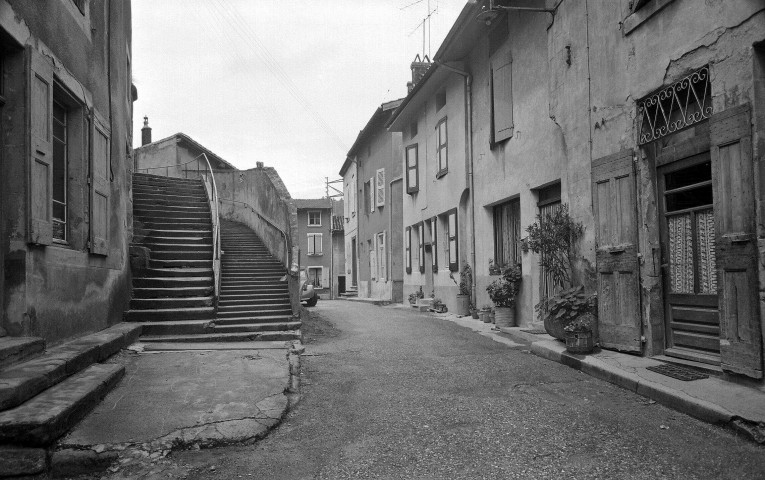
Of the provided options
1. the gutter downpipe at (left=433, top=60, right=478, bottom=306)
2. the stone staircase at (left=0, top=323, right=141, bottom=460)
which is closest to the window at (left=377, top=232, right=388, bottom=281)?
the gutter downpipe at (left=433, top=60, right=478, bottom=306)

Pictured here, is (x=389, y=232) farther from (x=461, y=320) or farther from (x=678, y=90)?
(x=678, y=90)

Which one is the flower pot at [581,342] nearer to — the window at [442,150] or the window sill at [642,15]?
the window sill at [642,15]

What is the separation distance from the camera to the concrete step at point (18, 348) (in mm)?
4362

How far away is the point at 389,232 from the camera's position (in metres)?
21.1

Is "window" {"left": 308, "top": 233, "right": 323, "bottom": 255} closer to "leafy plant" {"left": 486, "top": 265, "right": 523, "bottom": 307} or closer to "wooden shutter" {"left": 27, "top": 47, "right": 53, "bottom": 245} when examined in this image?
→ "leafy plant" {"left": 486, "top": 265, "right": 523, "bottom": 307}

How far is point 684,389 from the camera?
5.06 metres

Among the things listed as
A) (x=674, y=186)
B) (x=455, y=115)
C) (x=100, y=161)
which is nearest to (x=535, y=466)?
(x=674, y=186)

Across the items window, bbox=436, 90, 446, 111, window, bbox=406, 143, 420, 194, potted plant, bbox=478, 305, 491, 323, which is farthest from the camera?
window, bbox=406, 143, 420, 194

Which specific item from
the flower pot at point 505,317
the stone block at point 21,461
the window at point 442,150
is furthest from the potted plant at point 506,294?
the stone block at point 21,461

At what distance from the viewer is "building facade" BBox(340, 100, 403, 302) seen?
20742 mm

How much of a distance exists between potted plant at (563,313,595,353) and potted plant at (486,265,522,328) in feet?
10.5

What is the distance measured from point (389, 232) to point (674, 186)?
597 inches

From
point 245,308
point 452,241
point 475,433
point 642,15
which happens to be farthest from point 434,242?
point 475,433

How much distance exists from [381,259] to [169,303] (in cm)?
1370
